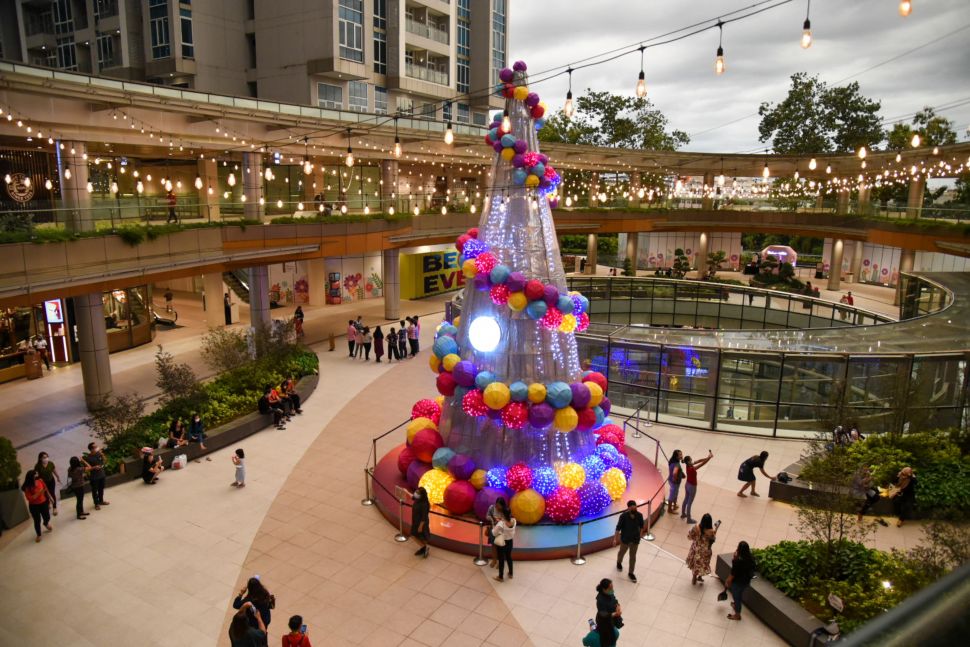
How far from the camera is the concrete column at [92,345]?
19562 mm

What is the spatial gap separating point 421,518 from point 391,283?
65.5 feet

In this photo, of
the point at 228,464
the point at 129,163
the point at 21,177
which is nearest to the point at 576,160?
the point at 129,163

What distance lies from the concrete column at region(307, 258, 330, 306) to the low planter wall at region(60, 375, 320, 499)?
1738 cm

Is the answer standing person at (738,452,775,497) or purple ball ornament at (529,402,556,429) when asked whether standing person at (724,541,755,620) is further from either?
standing person at (738,452,775,497)

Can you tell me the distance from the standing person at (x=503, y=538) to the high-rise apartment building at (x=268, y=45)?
26285mm

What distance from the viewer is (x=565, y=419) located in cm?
1202

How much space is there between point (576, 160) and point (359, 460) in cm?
3172

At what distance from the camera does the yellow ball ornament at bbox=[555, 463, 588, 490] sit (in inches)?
476

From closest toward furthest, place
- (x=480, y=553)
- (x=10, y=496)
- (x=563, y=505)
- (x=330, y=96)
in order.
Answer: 1. (x=480, y=553)
2. (x=563, y=505)
3. (x=10, y=496)
4. (x=330, y=96)

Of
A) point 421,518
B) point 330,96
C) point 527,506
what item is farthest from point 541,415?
point 330,96

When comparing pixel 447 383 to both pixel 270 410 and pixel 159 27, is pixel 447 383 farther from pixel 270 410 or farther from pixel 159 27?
pixel 159 27

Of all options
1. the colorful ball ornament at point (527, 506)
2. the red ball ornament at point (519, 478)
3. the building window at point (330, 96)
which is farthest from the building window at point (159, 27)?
the colorful ball ornament at point (527, 506)

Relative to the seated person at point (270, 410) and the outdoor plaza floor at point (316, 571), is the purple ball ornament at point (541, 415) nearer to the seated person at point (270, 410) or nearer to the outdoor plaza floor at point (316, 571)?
the outdoor plaza floor at point (316, 571)

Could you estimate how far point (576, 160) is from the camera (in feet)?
140
